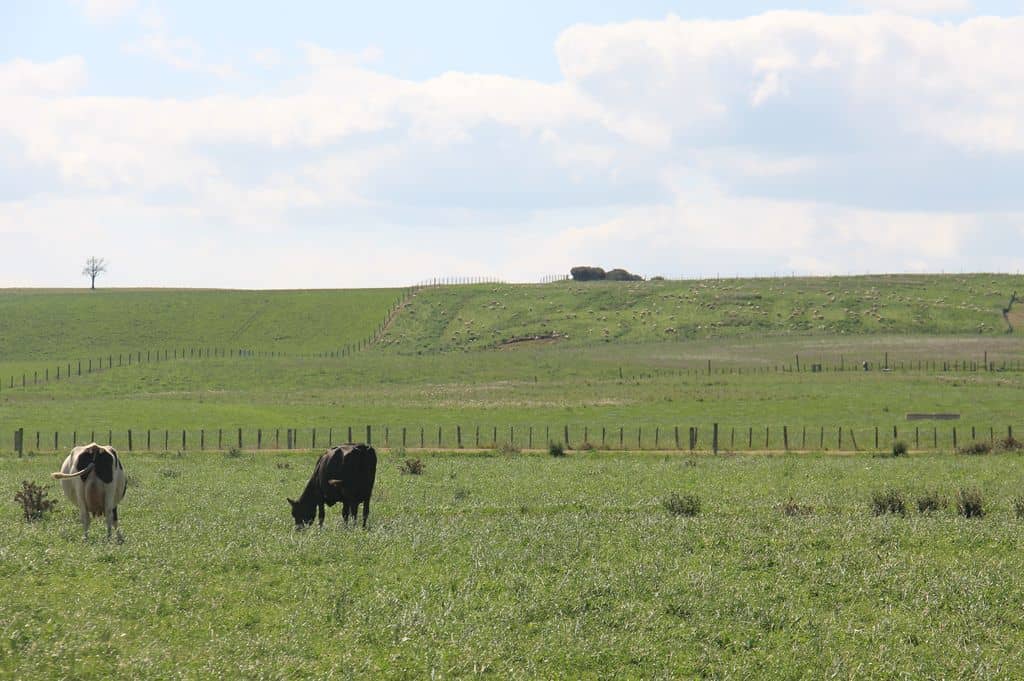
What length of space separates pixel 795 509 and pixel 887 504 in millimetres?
2632

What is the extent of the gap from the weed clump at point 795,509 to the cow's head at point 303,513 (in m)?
12.0

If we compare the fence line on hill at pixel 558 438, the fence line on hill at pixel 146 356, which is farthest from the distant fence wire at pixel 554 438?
the fence line on hill at pixel 146 356

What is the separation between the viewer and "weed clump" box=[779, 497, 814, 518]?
29970mm

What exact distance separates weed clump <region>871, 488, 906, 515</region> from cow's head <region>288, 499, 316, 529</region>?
572 inches

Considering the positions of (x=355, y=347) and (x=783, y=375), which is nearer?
(x=783, y=375)

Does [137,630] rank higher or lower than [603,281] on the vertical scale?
lower

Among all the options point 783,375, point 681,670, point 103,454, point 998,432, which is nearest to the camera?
point 681,670

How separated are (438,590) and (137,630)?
204 inches

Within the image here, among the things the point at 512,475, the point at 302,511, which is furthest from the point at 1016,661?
the point at 512,475

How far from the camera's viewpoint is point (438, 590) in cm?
1994

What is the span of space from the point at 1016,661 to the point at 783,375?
8238 centimetres

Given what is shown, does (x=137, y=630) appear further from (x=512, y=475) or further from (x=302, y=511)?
(x=512, y=475)

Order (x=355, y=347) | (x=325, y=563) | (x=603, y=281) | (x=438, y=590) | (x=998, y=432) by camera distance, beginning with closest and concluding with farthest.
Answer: (x=438, y=590)
(x=325, y=563)
(x=998, y=432)
(x=355, y=347)
(x=603, y=281)

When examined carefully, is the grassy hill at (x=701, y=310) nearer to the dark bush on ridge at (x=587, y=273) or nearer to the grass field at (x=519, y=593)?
the dark bush on ridge at (x=587, y=273)
